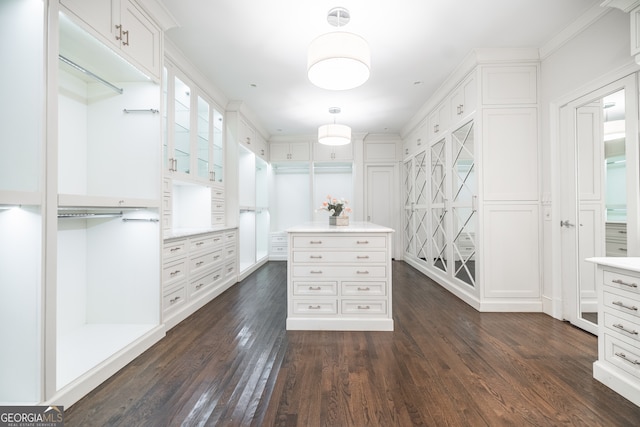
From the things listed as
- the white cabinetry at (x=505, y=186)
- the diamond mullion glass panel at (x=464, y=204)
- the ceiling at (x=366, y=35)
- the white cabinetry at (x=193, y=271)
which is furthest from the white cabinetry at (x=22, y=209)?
the diamond mullion glass panel at (x=464, y=204)

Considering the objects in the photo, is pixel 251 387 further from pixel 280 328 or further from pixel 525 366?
pixel 525 366

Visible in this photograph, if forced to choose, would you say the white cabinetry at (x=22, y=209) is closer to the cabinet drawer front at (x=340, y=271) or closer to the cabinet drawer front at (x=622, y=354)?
the cabinet drawer front at (x=340, y=271)

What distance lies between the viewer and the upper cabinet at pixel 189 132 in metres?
3.00

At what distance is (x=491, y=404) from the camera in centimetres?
160

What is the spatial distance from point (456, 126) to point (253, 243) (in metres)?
3.97

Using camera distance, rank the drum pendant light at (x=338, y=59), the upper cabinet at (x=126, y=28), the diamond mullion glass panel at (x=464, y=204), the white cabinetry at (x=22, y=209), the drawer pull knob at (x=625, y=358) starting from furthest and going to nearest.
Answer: the diamond mullion glass panel at (x=464, y=204) < the drum pendant light at (x=338, y=59) < the upper cabinet at (x=126, y=28) < the drawer pull knob at (x=625, y=358) < the white cabinetry at (x=22, y=209)

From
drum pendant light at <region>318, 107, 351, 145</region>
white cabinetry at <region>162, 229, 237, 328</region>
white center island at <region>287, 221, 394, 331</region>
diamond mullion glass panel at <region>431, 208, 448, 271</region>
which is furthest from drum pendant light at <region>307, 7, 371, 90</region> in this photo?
diamond mullion glass panel at <region>431, 208, 448, 271</region>

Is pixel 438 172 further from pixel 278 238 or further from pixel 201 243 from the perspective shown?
pixel 278 238

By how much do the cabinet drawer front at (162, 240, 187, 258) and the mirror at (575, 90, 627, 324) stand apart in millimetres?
3808

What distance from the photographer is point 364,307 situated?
266 centimetres

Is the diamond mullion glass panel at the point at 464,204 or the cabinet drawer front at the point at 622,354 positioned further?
the diamond mullion glass panel at the point at 464,204

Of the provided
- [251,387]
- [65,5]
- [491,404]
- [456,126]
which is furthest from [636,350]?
[65,5]

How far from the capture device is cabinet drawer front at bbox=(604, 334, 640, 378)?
1.61 meters

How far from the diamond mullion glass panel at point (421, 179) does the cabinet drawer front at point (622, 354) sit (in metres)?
3.35
